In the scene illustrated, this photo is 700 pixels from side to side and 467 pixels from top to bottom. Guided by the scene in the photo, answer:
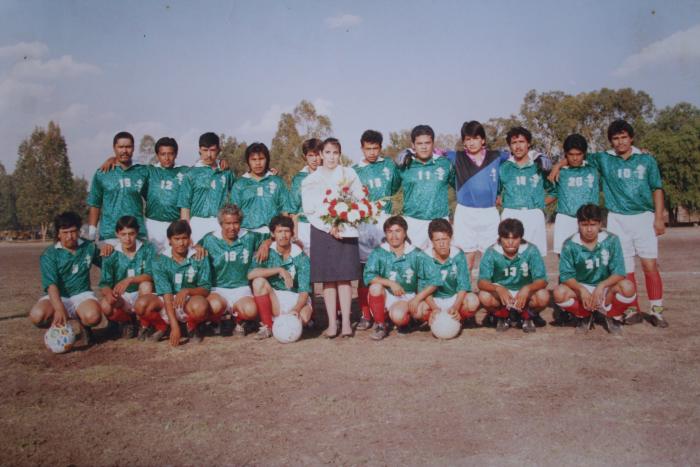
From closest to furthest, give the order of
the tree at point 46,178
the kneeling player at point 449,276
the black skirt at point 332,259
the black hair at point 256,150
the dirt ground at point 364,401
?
the dirt ground at point 364,401 → the black skirt at point 332,259 → the kneeling player at point 449,276 → the black hair at point 256,150 → the tree at point 46,178

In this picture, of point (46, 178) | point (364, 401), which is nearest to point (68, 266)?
point (364, 401)

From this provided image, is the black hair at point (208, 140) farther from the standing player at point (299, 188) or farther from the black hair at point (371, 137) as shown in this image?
the black hair at point (371, 137)

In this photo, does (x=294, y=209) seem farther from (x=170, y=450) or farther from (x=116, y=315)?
(x=170, y=450)

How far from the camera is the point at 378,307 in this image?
601cm

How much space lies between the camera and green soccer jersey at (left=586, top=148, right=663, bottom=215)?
6.50 meters

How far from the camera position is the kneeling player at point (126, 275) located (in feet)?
20.3

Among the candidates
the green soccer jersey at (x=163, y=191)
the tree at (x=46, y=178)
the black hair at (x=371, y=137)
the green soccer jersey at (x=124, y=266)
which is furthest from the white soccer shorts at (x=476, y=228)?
the tree at (x=46, y=178)

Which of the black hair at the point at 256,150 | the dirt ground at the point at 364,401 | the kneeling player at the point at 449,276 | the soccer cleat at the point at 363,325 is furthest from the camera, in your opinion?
the black hair at the point at 256,150

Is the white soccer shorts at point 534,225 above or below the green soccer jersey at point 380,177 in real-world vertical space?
below

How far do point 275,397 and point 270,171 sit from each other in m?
3.75

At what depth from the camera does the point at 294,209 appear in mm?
7062

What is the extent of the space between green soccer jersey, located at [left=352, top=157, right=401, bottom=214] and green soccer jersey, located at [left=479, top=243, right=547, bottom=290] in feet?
4.87

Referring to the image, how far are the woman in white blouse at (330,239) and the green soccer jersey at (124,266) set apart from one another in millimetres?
2104

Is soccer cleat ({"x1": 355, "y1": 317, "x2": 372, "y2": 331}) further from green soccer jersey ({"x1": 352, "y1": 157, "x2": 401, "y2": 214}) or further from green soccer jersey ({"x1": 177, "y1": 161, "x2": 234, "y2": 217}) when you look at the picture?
green soccer jersey ({"x1": 177, "y1": 161, "x2": 234, "y2": 217})
